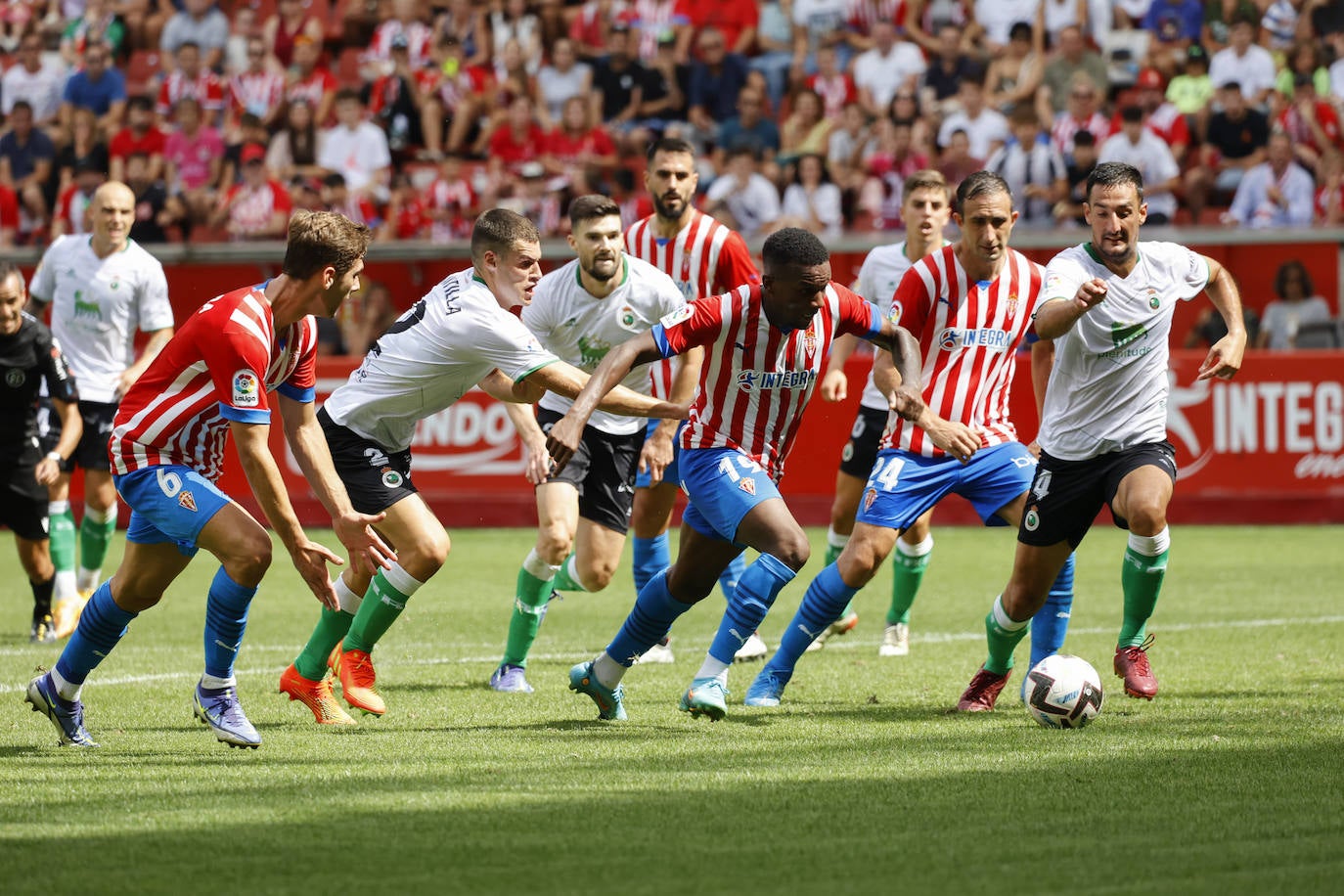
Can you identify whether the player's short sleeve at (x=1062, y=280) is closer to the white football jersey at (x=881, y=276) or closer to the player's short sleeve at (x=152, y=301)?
the white football jersey at (x=881, y=276)

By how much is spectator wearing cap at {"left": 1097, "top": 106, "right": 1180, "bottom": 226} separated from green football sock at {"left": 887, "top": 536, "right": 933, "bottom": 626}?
963 cm

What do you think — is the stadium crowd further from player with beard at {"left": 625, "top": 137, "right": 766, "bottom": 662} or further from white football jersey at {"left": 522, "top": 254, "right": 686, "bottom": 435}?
white football jersey at {"left": 522, "top": 254, "right": 686, "bottom": 435}

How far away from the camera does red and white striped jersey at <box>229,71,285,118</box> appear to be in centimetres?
2211

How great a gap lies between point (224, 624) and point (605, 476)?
2870mm

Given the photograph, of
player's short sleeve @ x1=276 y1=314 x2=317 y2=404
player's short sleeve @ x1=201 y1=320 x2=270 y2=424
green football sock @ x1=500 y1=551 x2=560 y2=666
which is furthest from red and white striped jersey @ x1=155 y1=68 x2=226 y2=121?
player's short sleeve @ x1=201 y1=320 x2=270 y2=424

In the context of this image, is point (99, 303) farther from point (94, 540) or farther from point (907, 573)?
point (907, 573)

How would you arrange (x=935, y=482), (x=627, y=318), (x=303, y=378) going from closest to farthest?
(x=303, y=378) < (x=935, y=482) < (x=627, y=318)

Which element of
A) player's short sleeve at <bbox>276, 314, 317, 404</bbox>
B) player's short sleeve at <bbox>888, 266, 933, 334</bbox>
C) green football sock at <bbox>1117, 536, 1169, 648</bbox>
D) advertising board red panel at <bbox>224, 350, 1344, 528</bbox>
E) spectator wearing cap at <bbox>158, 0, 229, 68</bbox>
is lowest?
advertising board red panel at <bbox>224, 350, 1344, 528</bbox>

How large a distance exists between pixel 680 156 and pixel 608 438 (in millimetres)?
1759

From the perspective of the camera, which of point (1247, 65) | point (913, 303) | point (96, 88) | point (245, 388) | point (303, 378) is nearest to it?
point (245, 388)

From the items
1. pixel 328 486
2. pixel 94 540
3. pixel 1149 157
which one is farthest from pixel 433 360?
pixel 1149 157

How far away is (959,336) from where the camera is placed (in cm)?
806

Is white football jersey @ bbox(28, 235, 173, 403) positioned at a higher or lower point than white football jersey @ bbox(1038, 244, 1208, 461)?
lower

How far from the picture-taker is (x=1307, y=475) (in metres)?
15.8
